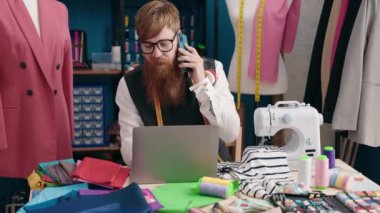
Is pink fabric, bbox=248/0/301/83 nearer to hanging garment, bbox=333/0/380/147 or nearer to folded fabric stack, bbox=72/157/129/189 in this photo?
hanging garment, bbox=333/0/380/147

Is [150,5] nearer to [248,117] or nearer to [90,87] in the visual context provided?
[90,87]

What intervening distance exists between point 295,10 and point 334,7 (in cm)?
23

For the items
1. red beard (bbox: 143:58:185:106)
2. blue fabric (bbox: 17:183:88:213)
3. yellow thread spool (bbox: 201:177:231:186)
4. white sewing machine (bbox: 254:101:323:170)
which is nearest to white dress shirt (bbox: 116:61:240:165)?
red beard (bbox: 143:58:185:106)

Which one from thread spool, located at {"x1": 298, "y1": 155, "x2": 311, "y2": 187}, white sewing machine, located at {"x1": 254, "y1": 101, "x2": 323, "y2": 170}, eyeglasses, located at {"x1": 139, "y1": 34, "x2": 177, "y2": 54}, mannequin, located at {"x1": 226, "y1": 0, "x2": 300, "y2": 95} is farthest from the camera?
mannequin, located at {"x1": 226, "y1": 0, "x2": 300, "y2": 95}

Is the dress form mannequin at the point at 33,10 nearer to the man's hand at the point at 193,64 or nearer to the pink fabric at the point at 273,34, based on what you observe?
the man's hand at the point at 193,64

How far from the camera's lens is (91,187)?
1.67m

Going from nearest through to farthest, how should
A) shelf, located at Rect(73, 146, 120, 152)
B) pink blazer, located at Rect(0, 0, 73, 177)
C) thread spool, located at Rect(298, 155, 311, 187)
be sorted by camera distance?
thread spool, located at Rect(298, 155, 311, 187), pink blazer, located at Rect(0, 0, 73, 177), shelf, located at Rect(73, 146, 120, 152)

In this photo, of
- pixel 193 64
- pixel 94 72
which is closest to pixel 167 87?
pixel 193 64

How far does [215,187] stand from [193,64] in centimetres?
62

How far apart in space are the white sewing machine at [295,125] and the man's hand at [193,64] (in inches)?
11.8

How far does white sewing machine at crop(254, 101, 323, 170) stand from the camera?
73.5 inches

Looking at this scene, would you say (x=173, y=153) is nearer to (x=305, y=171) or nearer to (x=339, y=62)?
(x=305, y=171)

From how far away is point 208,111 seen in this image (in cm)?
205

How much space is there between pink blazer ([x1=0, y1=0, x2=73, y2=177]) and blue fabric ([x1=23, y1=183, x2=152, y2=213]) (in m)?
0.98
